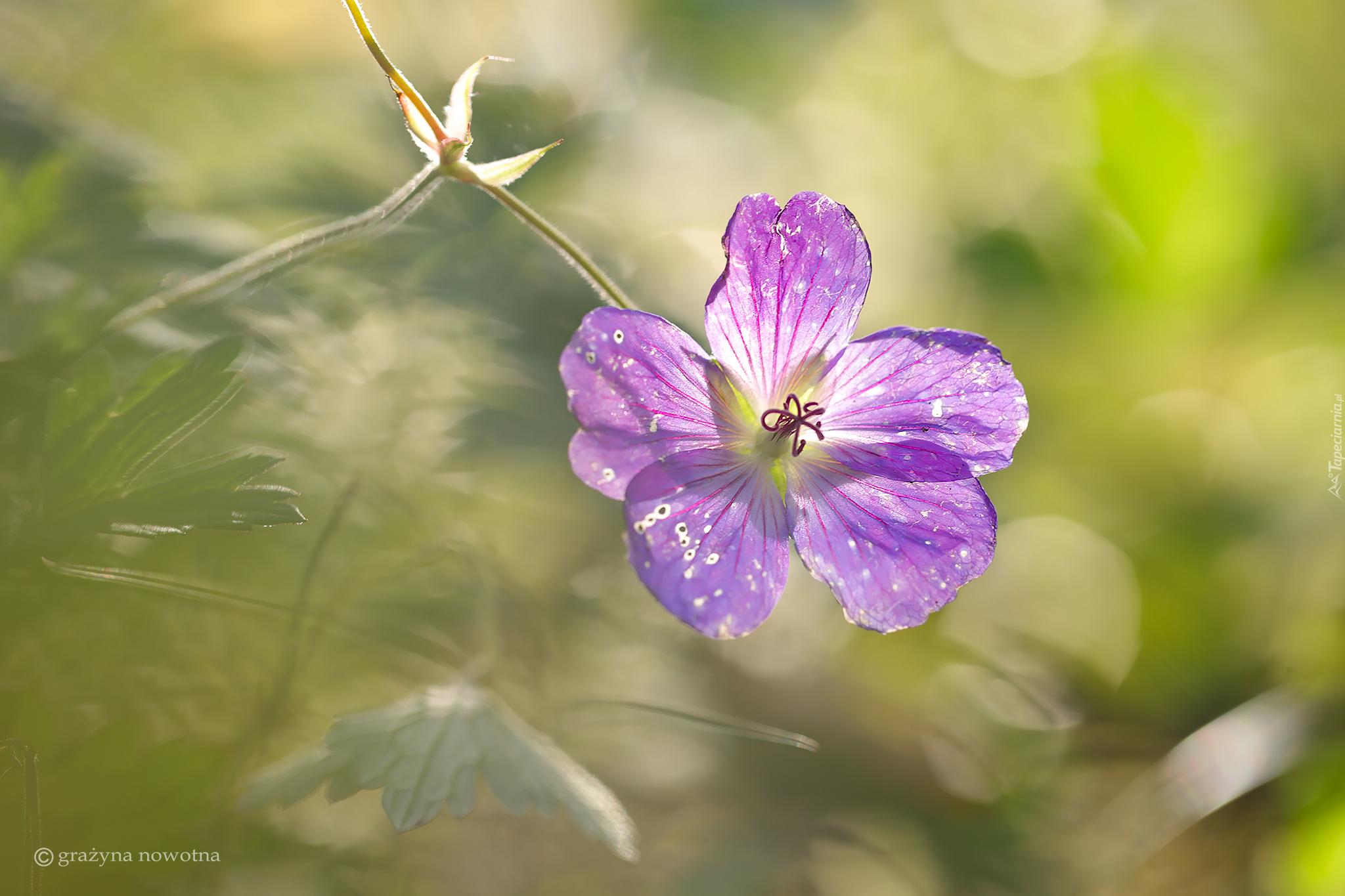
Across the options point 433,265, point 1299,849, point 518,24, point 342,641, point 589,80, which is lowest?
point 342,641

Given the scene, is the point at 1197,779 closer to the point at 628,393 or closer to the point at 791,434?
the point at 791,434

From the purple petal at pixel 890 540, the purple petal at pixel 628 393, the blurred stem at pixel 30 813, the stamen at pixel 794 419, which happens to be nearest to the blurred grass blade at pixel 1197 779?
the purple petal at pixel 890 540

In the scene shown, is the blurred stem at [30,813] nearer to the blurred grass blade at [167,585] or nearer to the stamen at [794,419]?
the blurred grass blade at [167,585]

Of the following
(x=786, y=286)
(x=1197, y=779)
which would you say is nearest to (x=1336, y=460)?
(x=1197, y=779)

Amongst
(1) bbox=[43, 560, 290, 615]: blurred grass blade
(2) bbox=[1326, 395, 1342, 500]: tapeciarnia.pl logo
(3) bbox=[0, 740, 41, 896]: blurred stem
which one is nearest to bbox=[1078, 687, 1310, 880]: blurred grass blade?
(2) bbox=[1326, 395, 1342, 500]: tapeciarnia.pl logo

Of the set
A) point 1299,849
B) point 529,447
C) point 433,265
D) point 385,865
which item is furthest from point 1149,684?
point 433,265

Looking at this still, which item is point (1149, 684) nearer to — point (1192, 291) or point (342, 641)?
point (1192, 291)

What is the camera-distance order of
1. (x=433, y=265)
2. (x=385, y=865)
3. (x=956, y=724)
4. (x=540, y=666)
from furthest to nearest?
(x=956, y=724) → (x=540, y=666) → (x=433, y=265) → (x=385, y=865)
